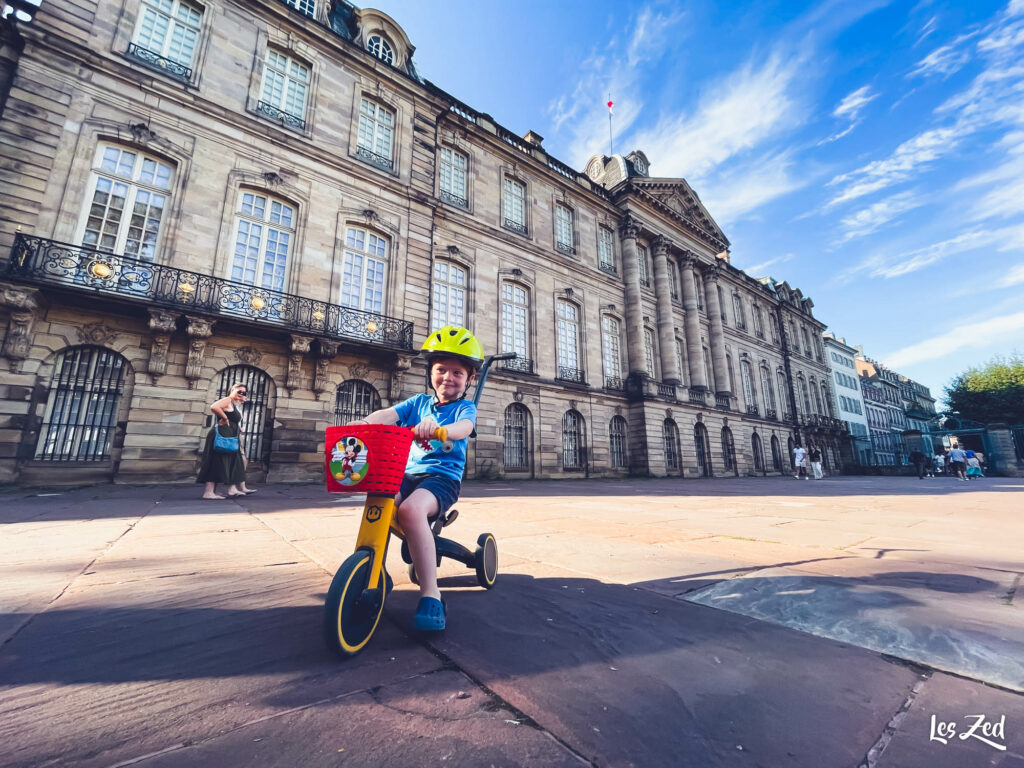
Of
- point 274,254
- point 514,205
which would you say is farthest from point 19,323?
point 514,205

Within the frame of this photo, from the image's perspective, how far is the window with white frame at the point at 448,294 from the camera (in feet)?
45.8

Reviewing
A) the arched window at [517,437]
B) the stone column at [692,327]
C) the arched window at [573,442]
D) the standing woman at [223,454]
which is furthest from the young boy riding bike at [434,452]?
the stone column at [692,327]

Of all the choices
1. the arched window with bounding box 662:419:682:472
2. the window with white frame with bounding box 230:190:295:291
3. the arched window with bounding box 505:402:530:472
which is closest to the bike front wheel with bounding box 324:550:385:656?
the window with white frame with bounding box 230:190:295:291

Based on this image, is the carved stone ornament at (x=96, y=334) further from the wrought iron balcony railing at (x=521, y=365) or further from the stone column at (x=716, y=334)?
the stone column at (x=716, y=334)

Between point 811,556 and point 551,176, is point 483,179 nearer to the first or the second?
point 551,176

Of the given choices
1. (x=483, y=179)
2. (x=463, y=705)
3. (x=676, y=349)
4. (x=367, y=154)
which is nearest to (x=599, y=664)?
(x=463, y=705)

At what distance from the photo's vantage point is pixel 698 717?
0.99 metres

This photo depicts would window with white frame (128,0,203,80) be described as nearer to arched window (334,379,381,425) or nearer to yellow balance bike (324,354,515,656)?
arched window (334,379,381,425)

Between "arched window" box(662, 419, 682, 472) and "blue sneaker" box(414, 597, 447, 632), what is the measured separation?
18.7 meters

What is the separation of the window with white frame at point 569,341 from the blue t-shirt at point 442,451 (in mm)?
14789

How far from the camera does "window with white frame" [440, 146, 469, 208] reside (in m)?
15.0

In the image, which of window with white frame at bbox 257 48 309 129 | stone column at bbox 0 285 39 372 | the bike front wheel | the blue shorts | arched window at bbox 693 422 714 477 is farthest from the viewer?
arched window at bbox 693 422 714 477

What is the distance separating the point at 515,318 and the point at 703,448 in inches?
476

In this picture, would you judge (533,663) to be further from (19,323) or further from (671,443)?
(671,443)
